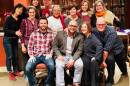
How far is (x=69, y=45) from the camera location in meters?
5.54

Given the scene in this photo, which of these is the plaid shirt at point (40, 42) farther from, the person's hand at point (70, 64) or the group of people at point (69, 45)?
the person's hand at point (70, 64)

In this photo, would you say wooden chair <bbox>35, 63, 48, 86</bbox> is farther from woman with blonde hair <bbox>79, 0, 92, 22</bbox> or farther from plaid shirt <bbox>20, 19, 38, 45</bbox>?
woman with blonde hair <bbox>79, 0, 92, 22</bbox>

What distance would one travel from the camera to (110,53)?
5.67m

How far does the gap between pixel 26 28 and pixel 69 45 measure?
78 centimetres

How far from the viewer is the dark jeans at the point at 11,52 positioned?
6.16 meters

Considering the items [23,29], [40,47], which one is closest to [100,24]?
[40,47]

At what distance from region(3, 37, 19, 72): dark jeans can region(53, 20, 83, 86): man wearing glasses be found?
1013 millimetres

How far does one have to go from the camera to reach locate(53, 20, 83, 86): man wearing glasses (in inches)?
213

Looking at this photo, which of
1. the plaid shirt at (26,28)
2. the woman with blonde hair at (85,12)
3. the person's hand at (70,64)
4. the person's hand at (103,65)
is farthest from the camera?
the woman with blonde hair at (85,12)

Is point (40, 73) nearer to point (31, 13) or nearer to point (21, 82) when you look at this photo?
point (21, 82)

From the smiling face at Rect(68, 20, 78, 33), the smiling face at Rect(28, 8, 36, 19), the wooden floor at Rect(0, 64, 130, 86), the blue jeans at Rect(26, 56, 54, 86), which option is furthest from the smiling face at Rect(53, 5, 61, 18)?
the wooden floor at Rect(0, 64, 130, 86)

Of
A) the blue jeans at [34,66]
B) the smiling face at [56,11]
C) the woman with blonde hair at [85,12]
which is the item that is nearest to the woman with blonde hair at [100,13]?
the woman with blonde hair at [85,12]

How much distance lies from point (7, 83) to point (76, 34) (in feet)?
5.02

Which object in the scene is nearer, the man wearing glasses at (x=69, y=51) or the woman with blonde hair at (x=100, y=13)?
the man wearing glasses at (x=69, y=51)
